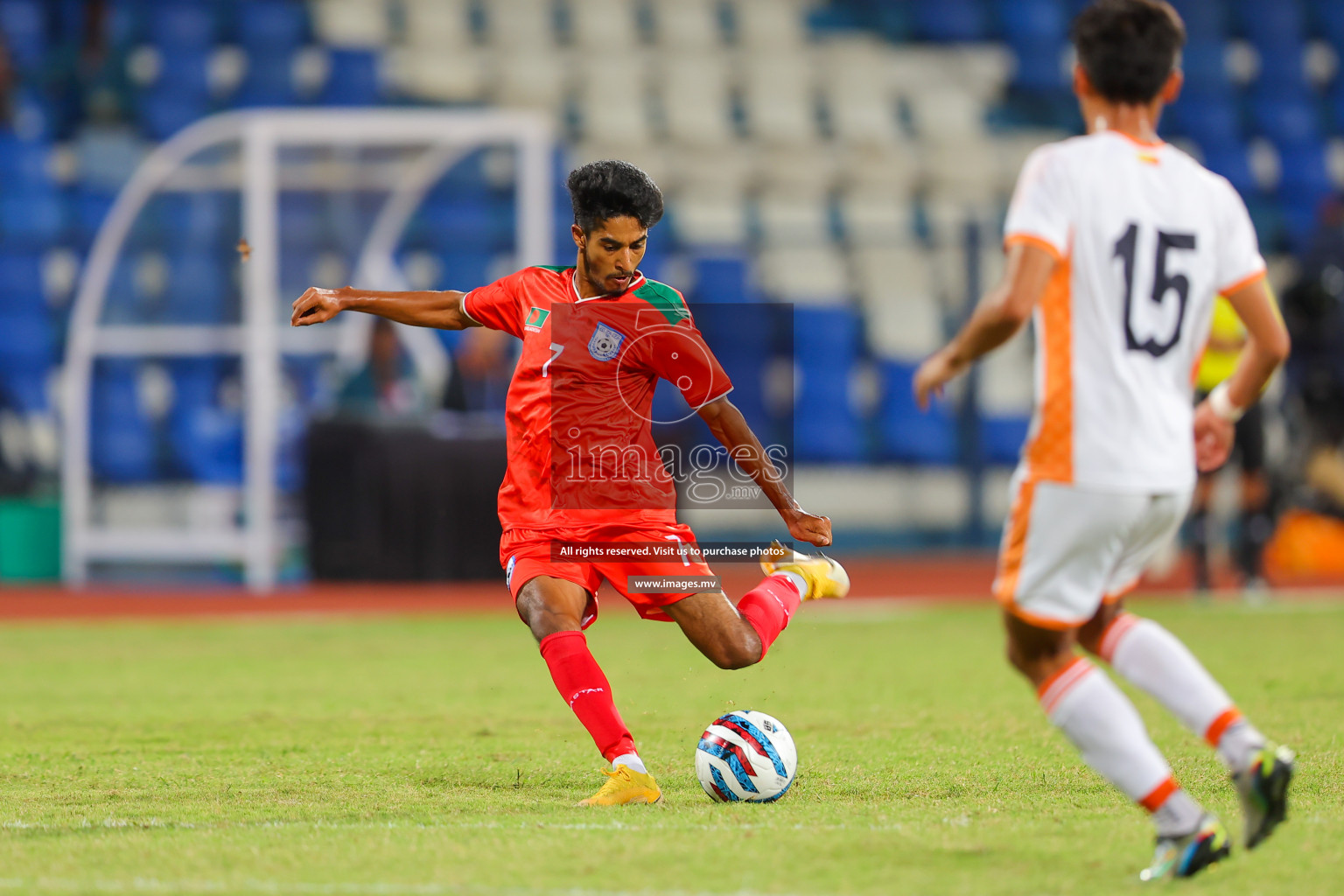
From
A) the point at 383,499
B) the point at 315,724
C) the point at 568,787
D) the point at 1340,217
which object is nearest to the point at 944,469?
the point at 1340,217

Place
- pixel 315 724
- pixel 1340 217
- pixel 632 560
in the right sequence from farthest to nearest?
1. pixel 1340 217
2. pixel 315 724
3. pixel 632 560

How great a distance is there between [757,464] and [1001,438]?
11023 mm

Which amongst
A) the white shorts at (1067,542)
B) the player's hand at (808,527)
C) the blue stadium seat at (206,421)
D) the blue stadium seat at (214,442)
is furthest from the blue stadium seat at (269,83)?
the white shorts at (1067,542)

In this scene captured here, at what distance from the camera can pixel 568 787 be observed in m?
4.88

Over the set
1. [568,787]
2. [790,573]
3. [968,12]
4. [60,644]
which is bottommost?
[60,644]

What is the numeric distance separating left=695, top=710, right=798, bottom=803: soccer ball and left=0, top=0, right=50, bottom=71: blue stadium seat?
14.3m

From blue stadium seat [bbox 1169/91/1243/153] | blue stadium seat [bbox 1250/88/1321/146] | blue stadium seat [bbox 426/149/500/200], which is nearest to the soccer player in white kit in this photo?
blue stadium seat [bbox 426/149/500/200]

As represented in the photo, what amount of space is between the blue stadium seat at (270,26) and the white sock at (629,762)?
13748 millimetres

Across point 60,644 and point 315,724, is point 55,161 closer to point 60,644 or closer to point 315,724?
point 60,644

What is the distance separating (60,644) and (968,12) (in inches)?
537

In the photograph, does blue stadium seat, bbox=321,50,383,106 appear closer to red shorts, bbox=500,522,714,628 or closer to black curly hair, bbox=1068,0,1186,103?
red shorts, bbox=500,522,714,628

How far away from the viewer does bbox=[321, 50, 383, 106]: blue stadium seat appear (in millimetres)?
16812

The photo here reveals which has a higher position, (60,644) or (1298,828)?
(1298,828)

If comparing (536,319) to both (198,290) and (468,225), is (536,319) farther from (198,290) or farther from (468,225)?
(468,225)
